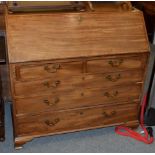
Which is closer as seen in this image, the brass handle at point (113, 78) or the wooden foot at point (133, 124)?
the brass handle at point (113, 78)

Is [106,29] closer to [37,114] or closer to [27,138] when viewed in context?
[37,114]


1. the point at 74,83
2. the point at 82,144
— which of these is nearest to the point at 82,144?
the point at 82,144

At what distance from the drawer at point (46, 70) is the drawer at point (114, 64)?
8 cm

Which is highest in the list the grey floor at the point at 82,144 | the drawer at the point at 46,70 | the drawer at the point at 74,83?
the drawer at the point at 46,70

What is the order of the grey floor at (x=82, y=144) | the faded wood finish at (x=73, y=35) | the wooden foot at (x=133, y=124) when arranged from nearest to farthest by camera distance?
the faded wood finish at (x=73, y=35), the grey floor at (x=82, y=144), the wooden foot at (x=133, y=124)

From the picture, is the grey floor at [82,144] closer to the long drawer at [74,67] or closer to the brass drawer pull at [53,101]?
the brass drawer pull at [53,101]

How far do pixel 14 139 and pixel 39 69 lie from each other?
61cm

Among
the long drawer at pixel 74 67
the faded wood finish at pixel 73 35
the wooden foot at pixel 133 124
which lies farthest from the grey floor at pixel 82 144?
the faded wood finish at pixel 73 35

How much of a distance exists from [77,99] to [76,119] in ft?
0.61

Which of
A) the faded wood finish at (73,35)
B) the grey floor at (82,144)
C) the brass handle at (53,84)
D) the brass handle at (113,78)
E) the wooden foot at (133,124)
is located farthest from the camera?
the wooden foot at (133,124)

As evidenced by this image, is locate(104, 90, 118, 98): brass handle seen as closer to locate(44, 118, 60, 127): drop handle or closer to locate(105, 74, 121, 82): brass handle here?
locate(105, 74, 121, 82): brass handle

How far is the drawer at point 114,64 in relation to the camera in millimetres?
1611

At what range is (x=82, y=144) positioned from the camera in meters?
1.91

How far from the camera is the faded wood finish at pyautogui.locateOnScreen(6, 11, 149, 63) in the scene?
1475 mm
